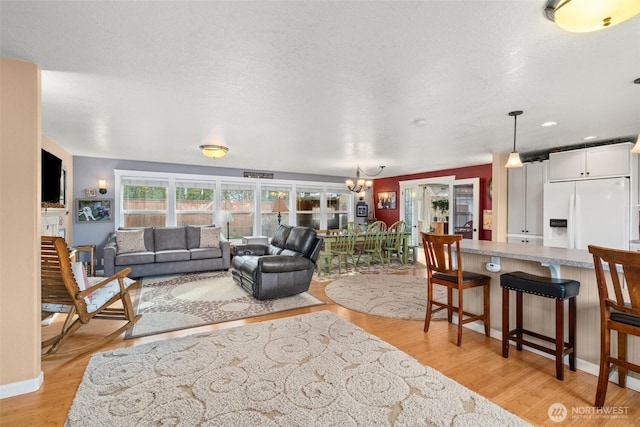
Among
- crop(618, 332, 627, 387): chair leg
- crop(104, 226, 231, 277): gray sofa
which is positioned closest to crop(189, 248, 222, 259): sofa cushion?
crop(104, 226, 231, 277): gray sofa

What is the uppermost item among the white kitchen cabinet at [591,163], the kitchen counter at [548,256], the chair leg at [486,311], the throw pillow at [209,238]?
the white kitchen cabinet at [591,163]

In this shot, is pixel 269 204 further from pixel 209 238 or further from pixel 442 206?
pixel 442 206

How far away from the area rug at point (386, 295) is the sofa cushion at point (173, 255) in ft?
9.02

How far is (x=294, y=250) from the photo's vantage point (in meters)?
4.54

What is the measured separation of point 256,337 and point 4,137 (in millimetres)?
2402

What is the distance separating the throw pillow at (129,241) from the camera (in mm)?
5293

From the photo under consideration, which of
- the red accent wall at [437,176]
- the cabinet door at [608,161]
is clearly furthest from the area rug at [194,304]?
the red accent wall at [437,176]

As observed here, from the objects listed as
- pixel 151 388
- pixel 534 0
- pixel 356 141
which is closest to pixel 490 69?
pixel 534 0

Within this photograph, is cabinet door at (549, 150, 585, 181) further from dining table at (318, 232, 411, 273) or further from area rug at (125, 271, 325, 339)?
area rug at (125, 271, 325, 339)

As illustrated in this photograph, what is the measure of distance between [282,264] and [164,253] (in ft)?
8.90

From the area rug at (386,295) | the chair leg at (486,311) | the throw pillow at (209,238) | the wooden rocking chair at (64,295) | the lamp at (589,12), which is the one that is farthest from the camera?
the throw pillow at (209,238)

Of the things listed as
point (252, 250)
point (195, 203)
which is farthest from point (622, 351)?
point (195, 203)

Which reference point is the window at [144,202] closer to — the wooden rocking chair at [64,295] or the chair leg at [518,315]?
the wooden rocking chair at [64,295]

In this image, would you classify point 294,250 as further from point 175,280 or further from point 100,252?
point 100,252
